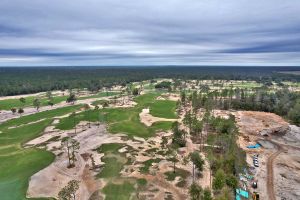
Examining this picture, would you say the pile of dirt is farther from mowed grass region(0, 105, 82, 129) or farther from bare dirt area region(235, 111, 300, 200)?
mowed grass region(0, 105, 82, 129)

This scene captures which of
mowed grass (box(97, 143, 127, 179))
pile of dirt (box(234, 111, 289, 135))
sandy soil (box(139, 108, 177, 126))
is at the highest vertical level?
mowed grass (box(97, 143, 127, 179))

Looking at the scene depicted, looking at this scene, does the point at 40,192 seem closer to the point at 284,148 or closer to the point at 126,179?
the point at 126,179

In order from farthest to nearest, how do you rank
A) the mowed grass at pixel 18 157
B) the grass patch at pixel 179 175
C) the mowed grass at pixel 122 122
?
the mowed grass at pixel 122 122
the grass patch at pixel 179 175
the mowed grass at pixel 18 157

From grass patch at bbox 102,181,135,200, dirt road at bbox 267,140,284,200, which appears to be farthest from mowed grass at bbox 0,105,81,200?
dirt road at bbox 267,140,284,200

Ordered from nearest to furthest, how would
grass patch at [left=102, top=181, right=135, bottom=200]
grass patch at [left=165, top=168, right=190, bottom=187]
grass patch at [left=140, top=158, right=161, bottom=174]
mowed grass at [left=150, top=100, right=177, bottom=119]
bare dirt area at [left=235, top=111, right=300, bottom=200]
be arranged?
grass patch at [left=102, top=181, right=135, bottom=200]
grass patch at [left=165, top=168, right=190, bottom=187]
bare dirt area at [left=235, top=111, right=300, bottom=200]
grass patch at [left=140, top=158, right=161, bottom=174]
mowed grass at [left=150, top=100, right=177, bottom=119]

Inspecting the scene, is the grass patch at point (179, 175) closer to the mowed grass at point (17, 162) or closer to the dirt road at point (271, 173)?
the dirt road at point (271, 173)

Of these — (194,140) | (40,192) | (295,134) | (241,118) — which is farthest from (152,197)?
(241,118)

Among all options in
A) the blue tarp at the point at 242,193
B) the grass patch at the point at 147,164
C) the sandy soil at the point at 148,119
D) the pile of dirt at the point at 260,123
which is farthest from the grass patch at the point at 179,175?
the pile of dirt at the point at 260,123

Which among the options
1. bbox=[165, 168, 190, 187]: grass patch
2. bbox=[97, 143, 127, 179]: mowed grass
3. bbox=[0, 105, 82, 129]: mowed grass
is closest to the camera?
bbox=[165, 168, 190, 187]: grass patch
